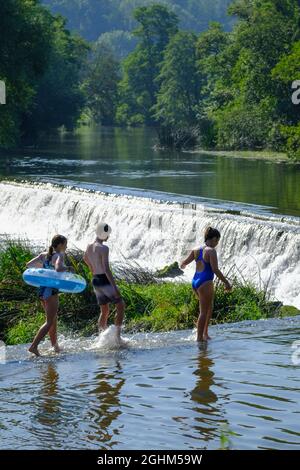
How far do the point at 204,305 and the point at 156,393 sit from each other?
2.38 meters

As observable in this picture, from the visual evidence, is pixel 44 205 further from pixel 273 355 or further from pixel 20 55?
pixel 273 355

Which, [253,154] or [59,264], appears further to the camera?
[253,154]

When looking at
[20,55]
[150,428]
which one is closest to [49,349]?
[150,428]

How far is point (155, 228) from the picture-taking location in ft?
90.9

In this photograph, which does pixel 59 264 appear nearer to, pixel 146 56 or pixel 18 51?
pixel 18 51

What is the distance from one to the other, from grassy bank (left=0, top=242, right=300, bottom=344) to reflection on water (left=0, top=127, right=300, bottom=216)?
46.4 ft

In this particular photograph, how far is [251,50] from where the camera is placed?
58.6 meters

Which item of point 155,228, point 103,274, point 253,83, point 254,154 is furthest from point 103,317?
point 253,83

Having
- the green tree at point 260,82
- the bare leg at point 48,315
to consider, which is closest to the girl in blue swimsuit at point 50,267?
the bare leg at point 48,315

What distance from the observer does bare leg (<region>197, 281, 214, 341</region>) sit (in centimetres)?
1294

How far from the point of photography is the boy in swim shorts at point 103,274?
12531mm

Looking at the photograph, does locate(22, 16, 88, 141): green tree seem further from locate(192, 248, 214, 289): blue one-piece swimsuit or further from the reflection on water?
locate(192, 248, 214, 289): blue one-piece swimsuit

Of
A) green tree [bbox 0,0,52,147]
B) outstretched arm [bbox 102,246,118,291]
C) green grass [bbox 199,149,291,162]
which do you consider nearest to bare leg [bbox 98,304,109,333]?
outstretched arm [bbox 102,246,118,291]
